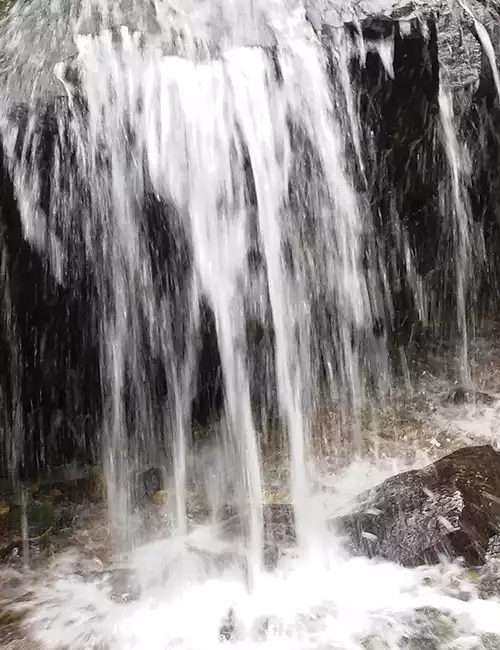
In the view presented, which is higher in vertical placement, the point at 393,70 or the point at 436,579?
the point at 393,70

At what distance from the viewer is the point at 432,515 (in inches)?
149

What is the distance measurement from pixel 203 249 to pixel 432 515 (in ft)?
7.22

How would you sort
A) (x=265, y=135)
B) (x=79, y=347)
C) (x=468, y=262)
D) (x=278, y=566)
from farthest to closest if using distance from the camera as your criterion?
(x=468, y=262)
(x=79, y=347)
(x=265, y=135)
(x=278, y=566)

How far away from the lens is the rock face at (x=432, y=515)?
3660 mm

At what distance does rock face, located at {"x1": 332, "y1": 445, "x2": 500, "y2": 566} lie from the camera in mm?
3660

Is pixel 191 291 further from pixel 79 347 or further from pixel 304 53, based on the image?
pixel 304 53

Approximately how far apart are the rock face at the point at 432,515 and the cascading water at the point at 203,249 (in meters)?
0.15

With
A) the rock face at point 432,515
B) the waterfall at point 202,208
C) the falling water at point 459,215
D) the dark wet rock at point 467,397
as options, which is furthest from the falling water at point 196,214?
the dark wet rock at point 467,397

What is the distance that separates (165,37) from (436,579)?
381 centimetres

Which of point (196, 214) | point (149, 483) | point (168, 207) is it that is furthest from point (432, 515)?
point (168, 207)

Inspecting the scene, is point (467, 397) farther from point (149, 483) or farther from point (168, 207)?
point (168, 207)

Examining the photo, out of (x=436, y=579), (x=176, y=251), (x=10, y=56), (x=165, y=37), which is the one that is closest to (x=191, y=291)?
(x=176, y=251)

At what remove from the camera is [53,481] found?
472 cm

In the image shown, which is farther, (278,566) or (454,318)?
(454,318)
